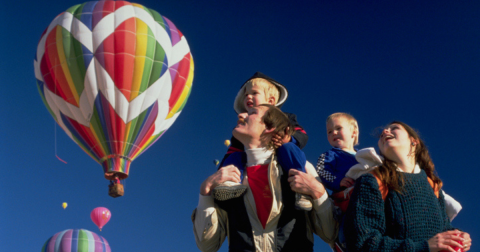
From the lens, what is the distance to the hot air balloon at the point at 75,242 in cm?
2773

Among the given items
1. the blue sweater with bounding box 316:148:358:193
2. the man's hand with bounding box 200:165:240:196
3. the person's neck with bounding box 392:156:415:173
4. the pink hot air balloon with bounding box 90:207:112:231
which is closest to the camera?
the person's neck with bounding box 392:156:415:173

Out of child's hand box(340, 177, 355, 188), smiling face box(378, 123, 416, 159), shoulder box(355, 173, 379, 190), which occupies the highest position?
smiling face box(378, 123, 416, 159)

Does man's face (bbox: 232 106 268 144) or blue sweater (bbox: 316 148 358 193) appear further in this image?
blue sweater (bbox: 316 148 358 193)

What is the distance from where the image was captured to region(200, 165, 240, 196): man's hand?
12.8 feet

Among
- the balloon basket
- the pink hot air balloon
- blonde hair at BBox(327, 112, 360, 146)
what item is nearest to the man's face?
blonde hair at BBox(327, 112, 360, 146)

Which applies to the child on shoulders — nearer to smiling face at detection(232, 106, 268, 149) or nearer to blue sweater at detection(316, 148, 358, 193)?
smiling face at detection(232, 106, 268, 149)

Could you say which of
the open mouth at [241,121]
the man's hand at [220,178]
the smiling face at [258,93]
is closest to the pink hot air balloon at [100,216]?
the smiling face at [258,93]

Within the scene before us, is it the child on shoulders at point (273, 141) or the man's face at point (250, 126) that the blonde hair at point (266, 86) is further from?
the man's face at point (250, 126)

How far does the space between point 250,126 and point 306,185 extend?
630 millimetres

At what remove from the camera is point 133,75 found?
65.6 ft

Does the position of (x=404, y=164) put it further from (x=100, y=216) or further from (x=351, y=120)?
(x=100, y=216)

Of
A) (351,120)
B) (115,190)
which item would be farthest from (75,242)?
(351,120)

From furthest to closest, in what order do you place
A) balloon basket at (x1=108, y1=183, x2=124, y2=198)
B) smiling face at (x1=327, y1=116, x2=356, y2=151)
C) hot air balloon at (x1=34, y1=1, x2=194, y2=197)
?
balloon basket at (x1=108, y1=183, x2=124, y2=198) → hot air balloon at (x1=34, y1=1, x2=194, y2=197) → smiling face at (x1=327, y1=116, x2=356, y2=151)

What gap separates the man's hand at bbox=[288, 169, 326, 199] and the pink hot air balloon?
86.5 ft
